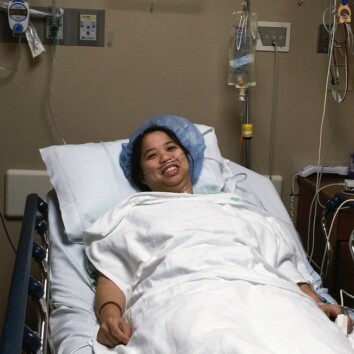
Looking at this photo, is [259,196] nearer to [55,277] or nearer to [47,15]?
[55,277]

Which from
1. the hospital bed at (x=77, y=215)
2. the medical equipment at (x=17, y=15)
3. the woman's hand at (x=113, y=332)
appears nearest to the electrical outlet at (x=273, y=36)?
the hospital bed at (x=77, y=215)

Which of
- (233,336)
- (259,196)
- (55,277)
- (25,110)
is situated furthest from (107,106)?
(233,336)

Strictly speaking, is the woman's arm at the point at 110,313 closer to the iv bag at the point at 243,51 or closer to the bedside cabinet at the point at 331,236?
the bedside cabinet at the point at 331,236

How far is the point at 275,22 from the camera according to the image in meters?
2.41

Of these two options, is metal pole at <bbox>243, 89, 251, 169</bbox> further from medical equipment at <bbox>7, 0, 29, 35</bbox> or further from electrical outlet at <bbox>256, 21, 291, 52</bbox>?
medical equipment at <bbox>7, 0, 29, 35</bbox>

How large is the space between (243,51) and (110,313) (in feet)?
4.27

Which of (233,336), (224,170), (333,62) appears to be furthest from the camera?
(333,62)

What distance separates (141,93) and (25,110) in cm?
50

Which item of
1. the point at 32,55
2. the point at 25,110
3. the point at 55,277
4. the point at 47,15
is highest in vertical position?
the point at 47,15

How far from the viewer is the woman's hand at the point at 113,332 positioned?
1333mm

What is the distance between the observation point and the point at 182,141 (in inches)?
77.0

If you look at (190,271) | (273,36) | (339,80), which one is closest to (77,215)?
(190,271)

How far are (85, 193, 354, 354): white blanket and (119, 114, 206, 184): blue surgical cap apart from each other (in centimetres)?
26

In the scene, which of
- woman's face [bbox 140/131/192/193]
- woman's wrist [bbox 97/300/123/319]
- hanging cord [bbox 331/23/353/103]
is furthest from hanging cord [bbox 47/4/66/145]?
hanging cord [bbox 331/23/353/103]
